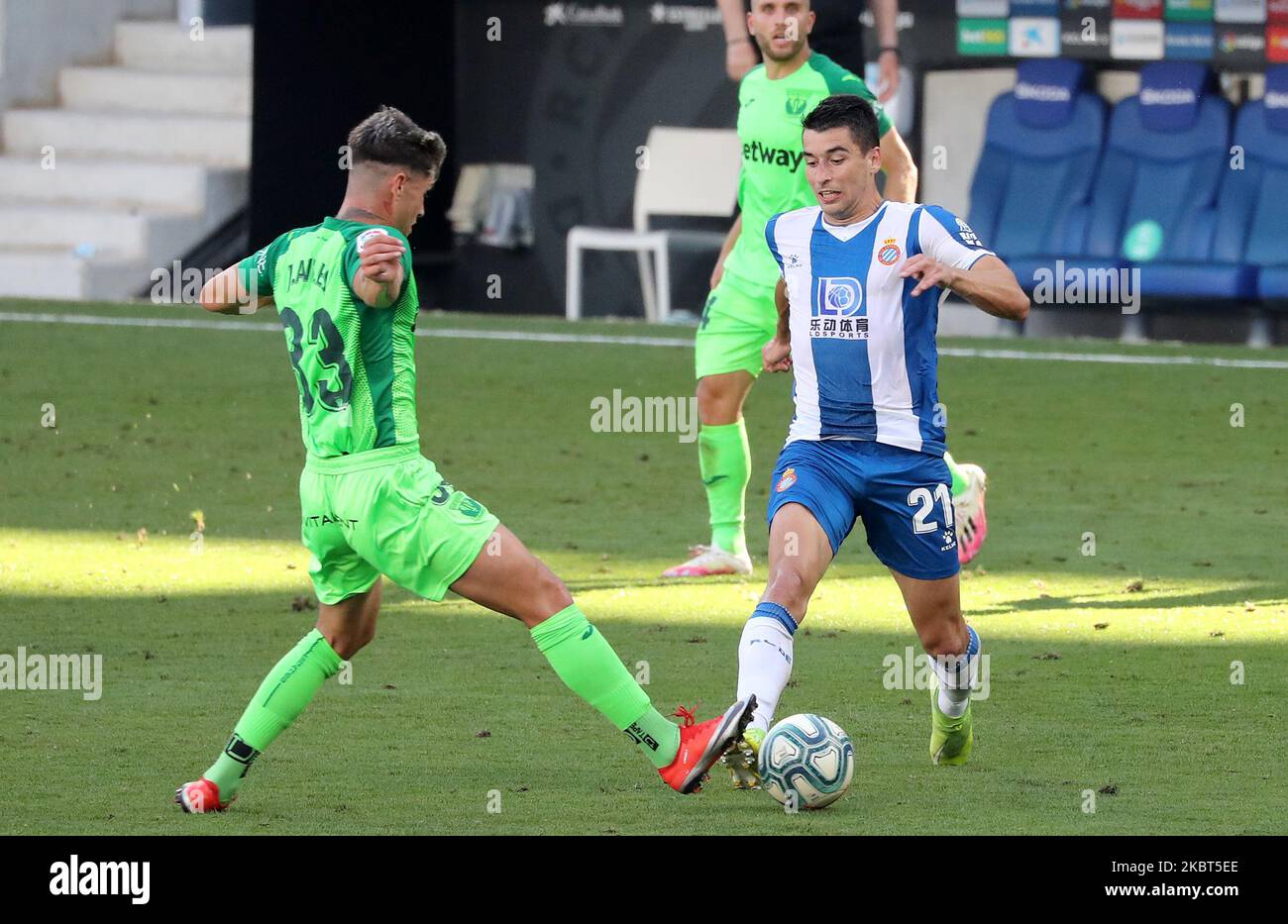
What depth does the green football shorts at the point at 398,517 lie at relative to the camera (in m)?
5.29

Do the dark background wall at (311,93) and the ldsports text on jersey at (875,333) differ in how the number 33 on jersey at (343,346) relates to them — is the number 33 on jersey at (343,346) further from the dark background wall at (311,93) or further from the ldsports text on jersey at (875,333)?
the dark background wall at (311,93)

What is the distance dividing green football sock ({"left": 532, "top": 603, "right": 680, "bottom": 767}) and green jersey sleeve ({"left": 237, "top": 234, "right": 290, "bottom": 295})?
1.11 m

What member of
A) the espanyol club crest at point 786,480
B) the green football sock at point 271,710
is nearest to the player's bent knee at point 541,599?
the green football sock at point 271,710

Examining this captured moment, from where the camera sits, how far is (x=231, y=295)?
18.2ft

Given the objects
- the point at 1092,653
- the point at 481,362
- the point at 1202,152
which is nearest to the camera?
the point at 1092,653

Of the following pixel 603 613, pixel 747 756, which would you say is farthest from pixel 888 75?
pixel 747 756

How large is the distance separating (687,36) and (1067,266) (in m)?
4.13

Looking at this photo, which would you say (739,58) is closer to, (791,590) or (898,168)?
(898,168)

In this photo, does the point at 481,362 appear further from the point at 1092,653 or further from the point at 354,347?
the point at 354,347

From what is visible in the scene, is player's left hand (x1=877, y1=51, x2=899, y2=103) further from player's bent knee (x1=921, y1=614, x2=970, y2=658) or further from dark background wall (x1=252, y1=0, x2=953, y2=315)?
dark background wall (x1=252, y1=0, x2=953, y2=315)

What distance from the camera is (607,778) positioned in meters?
5.91

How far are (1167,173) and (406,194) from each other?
13675mm

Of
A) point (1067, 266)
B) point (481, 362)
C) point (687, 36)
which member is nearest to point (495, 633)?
point (481, 362)

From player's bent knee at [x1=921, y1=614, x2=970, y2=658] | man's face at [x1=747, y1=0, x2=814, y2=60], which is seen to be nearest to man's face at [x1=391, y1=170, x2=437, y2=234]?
player's bent knee at [x1=921, y1=614, x2=970, y2=658]
